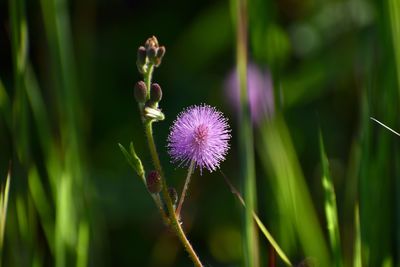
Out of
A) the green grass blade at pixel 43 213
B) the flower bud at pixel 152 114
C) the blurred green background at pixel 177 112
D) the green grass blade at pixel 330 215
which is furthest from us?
the green grass blade at pixel 43 213

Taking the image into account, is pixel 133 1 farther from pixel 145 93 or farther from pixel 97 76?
pixel 145 93

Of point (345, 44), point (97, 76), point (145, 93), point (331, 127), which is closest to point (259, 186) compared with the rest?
point (331, 127)

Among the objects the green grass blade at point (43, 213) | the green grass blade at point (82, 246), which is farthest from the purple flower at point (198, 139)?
the green grass blade at point (43, 213)

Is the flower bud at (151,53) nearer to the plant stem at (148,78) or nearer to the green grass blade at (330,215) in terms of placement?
the plant stem at (148,78)

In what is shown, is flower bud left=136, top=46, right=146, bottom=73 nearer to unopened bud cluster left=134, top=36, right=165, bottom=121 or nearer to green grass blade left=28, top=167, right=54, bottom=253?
unopened bud cluster left=134, top=36, right=165, bottom=121

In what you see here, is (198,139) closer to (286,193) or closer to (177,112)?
(286,193)

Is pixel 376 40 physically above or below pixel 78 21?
below

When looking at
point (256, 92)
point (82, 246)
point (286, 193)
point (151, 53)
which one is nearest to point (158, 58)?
point (151, 53)
